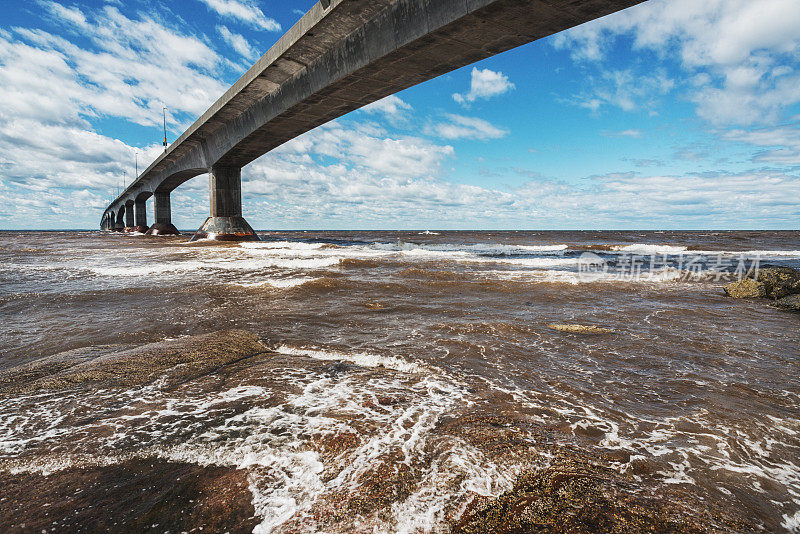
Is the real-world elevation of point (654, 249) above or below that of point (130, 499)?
above

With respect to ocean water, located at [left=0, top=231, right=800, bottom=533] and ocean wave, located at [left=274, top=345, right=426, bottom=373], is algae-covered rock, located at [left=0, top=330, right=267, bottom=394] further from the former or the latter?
ocean wave, located at [left=274, top=345, right=426, bottom=373]

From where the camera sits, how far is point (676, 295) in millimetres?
7398

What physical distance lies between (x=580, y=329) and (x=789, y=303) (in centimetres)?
449

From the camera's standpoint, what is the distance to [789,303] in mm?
6188

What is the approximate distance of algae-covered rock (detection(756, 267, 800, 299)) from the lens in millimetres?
6973

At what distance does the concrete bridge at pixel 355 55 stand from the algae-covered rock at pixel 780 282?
6503 mm

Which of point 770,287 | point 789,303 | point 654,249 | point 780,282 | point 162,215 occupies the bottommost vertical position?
point 789,303

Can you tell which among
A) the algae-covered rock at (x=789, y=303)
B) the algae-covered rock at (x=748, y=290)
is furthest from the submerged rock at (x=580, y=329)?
the algae-covered rock at (x=748, y=290)

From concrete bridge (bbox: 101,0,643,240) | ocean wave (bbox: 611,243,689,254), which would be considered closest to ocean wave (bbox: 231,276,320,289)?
concrete bridge (bbox: 101,0,643,240)

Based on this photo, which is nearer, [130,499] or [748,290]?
[130,499]

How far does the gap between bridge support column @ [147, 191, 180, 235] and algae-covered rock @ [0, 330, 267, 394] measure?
142ft

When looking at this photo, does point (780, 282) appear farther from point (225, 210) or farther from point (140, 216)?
point (140, 216)

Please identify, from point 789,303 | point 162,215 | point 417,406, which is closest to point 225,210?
point 162,215

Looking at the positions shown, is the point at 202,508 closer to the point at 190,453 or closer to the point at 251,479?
the point at 251,479
